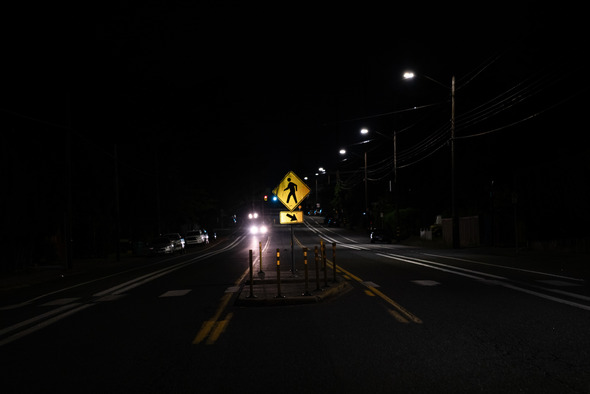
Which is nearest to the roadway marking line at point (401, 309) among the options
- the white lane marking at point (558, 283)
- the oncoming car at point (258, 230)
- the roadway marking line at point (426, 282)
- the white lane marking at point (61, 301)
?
the roadway marking line at point (426, 282)

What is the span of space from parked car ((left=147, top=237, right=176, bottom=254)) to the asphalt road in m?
27.4

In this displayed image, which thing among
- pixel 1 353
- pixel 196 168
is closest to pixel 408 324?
pixel 1 353

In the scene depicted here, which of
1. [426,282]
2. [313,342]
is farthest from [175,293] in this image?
[313,342]

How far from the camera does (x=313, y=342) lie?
26.2ft

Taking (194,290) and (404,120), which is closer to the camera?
(194,290)

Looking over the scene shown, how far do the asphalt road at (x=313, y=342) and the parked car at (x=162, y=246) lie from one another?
27406mm

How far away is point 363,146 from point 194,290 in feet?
295

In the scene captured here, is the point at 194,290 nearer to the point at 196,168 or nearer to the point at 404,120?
the point at 196,168

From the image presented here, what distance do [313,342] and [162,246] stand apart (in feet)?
117

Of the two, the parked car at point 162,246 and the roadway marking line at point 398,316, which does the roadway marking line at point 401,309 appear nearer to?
the roadway marking line at point 398,316

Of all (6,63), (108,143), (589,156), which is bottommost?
(589,156)

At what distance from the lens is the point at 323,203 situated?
18188 cm

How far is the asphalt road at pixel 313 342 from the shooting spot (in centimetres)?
601

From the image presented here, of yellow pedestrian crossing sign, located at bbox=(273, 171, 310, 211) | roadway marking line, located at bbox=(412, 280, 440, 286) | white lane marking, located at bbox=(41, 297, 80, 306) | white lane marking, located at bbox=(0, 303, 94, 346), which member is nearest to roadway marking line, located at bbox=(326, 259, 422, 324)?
roadway marking line, located at bbox=(412, 280, 440, 286)
